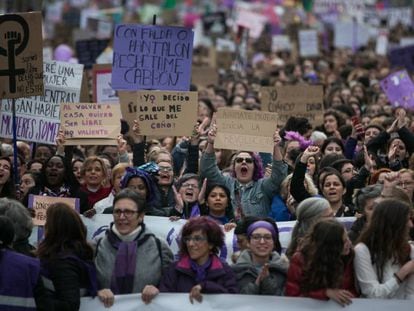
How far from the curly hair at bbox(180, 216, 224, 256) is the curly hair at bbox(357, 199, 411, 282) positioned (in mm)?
906

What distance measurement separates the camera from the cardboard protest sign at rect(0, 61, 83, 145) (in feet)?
46.7

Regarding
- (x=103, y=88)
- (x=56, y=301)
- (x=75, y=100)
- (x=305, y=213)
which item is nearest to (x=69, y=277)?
(x=56, y=301)

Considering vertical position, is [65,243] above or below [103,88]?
below

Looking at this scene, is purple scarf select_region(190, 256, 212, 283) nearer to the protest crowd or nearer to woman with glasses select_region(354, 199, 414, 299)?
the protest crowd

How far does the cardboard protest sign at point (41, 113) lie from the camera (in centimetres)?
1424

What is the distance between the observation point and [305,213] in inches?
392

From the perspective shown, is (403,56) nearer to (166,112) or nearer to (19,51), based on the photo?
(166,112)

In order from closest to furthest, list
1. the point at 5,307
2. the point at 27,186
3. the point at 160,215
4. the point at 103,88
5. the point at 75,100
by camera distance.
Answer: the point at 5,307, the point at 160,215, the point at 27,186, the point at 75,100, the point at 103,88

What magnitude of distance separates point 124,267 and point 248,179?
114 inches

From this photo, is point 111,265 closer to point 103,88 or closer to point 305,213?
point 305,213

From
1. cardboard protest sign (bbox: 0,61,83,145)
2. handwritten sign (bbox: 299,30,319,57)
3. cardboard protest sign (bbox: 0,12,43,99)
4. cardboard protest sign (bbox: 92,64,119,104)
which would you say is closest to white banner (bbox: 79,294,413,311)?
cardboard protest sign (bbox: 0,12,43,99)

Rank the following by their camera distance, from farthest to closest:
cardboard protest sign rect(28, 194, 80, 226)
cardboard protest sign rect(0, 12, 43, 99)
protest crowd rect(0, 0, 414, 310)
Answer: cardboard protest sign rect(0, 12, 43, 99), cardboard protest sign rect(28, 194, 80, 226), protest crowd rect(0, 0, 414, 310)

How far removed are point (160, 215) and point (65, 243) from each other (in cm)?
195

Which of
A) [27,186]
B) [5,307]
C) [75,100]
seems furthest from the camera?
[75,100]
